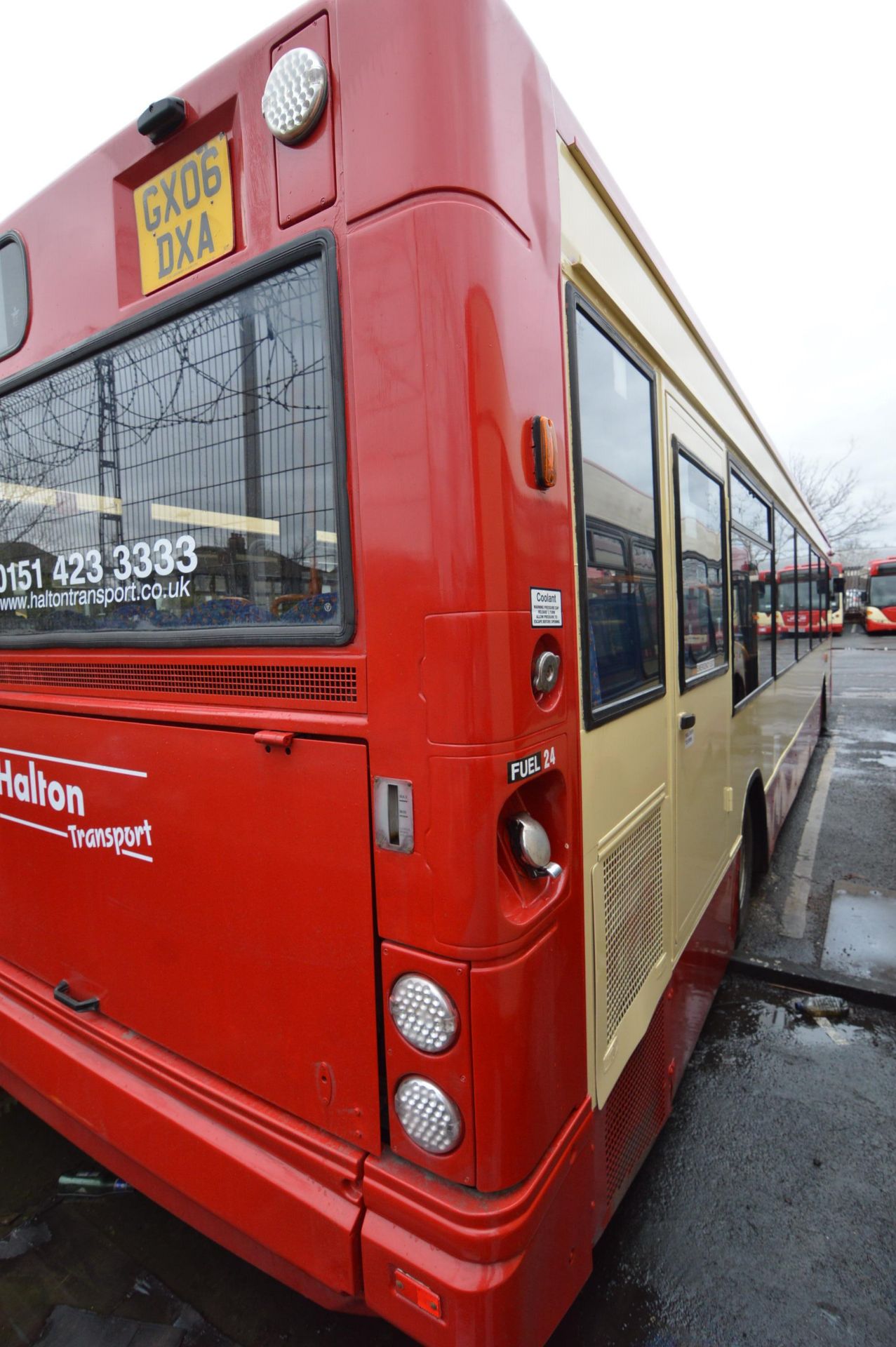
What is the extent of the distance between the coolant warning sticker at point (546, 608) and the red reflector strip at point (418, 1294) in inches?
50.1

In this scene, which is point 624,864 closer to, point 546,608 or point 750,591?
point 546,608

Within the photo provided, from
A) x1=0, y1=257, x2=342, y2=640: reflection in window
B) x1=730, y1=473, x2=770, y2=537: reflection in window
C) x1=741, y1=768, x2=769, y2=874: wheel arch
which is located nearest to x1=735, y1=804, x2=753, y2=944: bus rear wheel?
x1=741, y1=768, x2=769, y2=874: wheel arch

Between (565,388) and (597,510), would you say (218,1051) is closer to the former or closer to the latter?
(597,510)

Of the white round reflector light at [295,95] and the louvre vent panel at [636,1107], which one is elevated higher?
the white round reflector light at [295,95]

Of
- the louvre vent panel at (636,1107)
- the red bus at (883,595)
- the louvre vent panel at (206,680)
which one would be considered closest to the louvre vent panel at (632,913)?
the louvre vent panel at (636,1107)

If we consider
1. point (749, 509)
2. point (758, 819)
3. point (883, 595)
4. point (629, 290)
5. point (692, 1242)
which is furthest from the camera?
point (883, 595)

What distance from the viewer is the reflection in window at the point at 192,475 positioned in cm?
153

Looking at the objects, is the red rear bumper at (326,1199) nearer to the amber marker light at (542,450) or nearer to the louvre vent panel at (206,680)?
the louvre vent panel at (206,680)

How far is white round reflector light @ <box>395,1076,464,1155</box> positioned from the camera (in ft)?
4.64

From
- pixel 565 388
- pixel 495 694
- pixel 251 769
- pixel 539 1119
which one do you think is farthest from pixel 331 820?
pixel 565 388

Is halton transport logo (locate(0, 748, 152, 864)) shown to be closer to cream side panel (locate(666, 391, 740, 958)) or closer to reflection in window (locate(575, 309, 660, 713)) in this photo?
reflection in window (locate(575, 309, 660, 713))

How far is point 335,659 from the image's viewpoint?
150cm

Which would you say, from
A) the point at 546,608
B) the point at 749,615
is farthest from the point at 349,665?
the point at 749,615

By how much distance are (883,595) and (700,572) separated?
3265 cm
